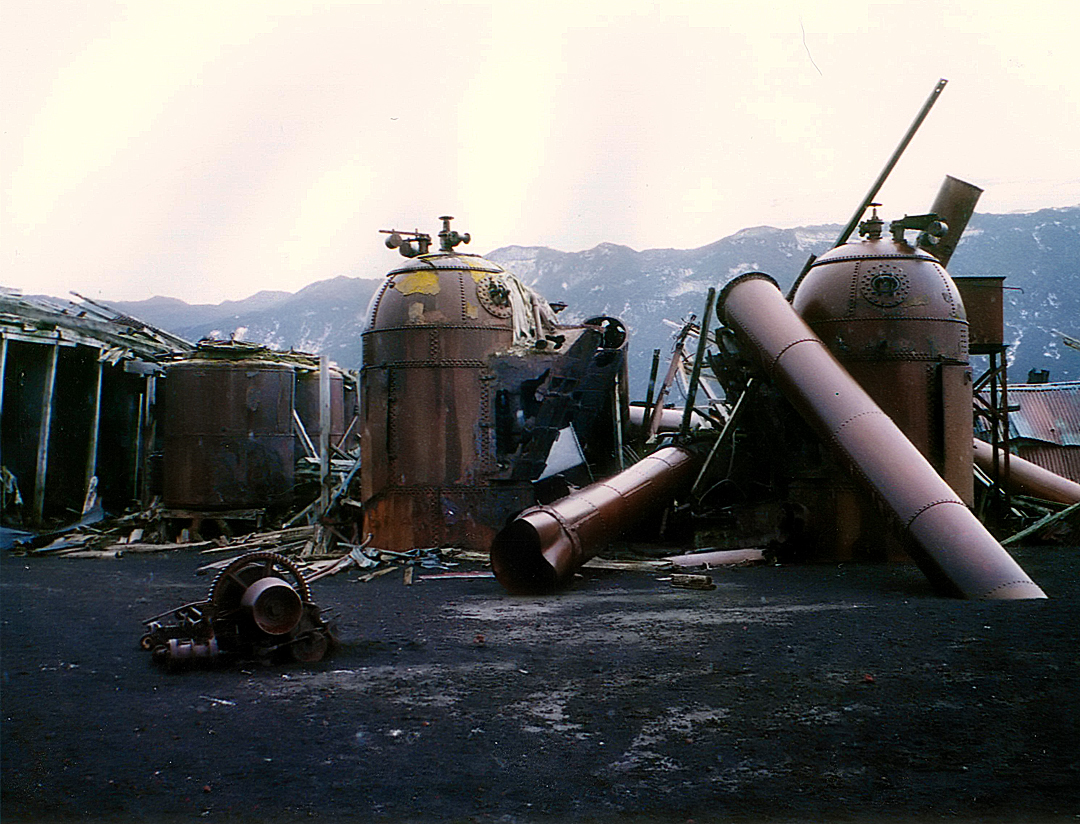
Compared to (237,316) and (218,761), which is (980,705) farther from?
(237,316)

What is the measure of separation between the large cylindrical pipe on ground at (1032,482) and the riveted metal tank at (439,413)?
798cm

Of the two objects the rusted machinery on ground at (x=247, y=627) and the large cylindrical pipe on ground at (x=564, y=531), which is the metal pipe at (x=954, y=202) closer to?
the large cylindrical pipe on ground at (x=564, y=531)

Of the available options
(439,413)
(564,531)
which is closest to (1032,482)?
(564,531)

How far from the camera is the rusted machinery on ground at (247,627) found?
6.26 m

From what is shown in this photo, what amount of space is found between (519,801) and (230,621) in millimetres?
3411

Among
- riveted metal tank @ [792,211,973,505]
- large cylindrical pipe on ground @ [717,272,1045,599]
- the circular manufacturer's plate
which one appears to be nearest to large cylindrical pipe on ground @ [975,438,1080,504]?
riveted metal tank @ [792,211,973,505]

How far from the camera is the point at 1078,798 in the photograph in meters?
3.72

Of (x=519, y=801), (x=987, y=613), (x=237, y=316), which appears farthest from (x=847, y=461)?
(x=237, y=316)

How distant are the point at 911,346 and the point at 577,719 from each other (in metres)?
8.41

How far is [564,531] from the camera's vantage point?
9.88m

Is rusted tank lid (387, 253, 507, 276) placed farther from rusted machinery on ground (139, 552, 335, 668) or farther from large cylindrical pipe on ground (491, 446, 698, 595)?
→ rusted machinery on ground (139, 552, 335, 668)

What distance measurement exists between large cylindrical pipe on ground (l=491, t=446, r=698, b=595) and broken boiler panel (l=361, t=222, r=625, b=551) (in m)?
1.57

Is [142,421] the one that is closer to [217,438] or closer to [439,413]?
[217,438]

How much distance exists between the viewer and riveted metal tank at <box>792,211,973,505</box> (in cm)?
1171
